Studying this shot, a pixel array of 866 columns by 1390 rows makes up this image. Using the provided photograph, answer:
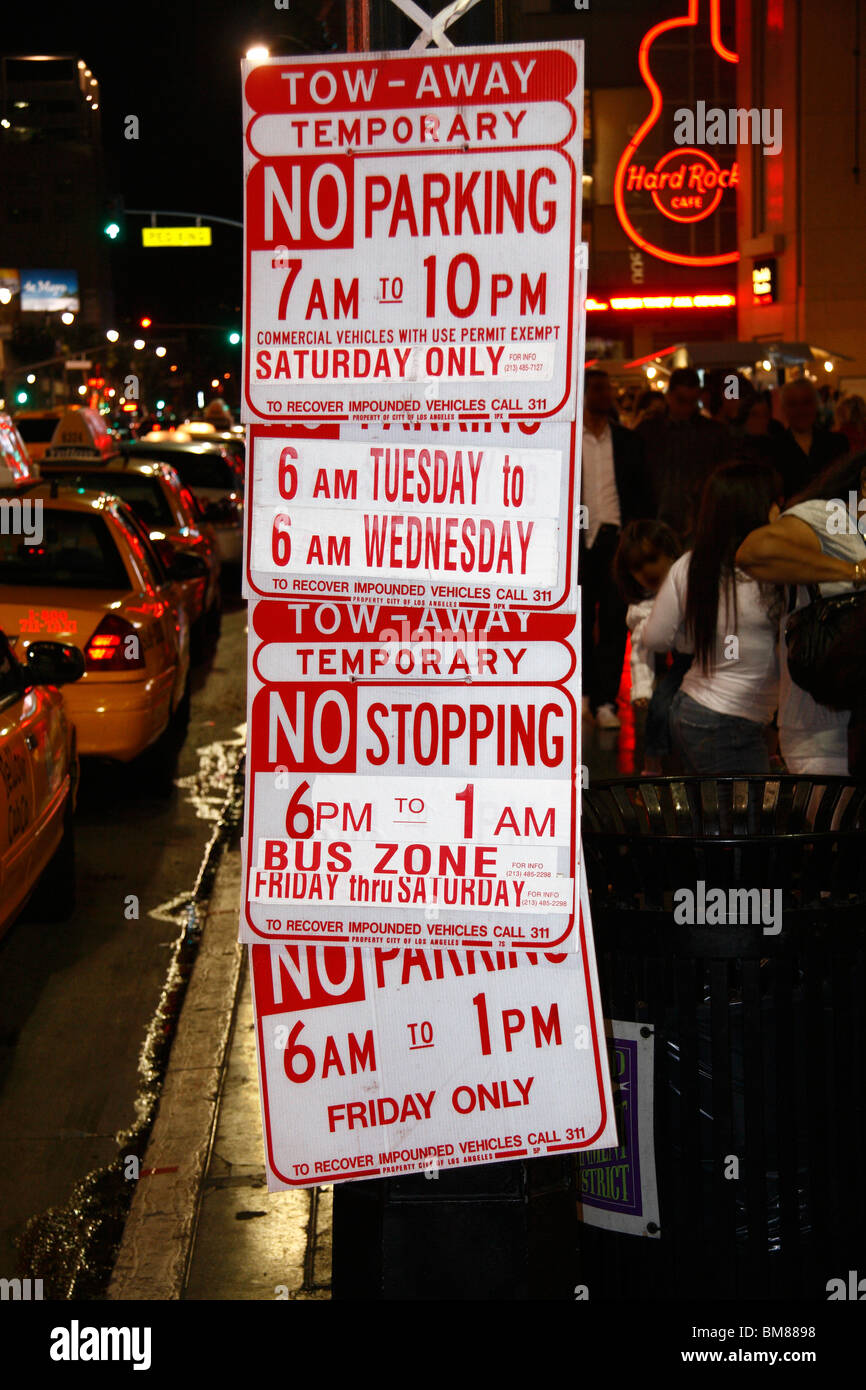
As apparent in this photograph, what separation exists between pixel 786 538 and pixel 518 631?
2065mm

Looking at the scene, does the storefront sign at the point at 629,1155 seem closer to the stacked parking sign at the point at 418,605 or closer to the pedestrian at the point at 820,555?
the stacked parking sign at the point at 418,605

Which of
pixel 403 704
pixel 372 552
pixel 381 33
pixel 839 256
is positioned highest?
pixel 839 256

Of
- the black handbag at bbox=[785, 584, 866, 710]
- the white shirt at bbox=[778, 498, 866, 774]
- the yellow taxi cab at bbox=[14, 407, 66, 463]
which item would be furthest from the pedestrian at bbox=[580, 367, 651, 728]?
Result: the yellow taxi cab at bbox=[14, 407, 66, 463]

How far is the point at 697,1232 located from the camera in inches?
111

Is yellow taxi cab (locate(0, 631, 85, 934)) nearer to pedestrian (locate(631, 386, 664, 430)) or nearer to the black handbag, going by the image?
the black handbag

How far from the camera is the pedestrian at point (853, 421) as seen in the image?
11633mm

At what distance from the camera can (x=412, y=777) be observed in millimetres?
2918

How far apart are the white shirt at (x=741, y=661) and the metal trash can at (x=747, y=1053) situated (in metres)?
2.44

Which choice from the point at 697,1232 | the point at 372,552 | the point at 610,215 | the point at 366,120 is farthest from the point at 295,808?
the point at 610,215

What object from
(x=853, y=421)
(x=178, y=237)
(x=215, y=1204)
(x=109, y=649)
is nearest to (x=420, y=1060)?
(x=215, y=1204)

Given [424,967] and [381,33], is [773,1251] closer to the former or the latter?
[424,967]

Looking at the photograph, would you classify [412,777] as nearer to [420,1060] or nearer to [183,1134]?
[420,1060]

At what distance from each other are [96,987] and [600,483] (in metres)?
5.71

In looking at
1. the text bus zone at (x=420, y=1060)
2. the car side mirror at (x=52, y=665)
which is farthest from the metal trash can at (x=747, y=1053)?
the car side mirror at (x=52, y=665)
